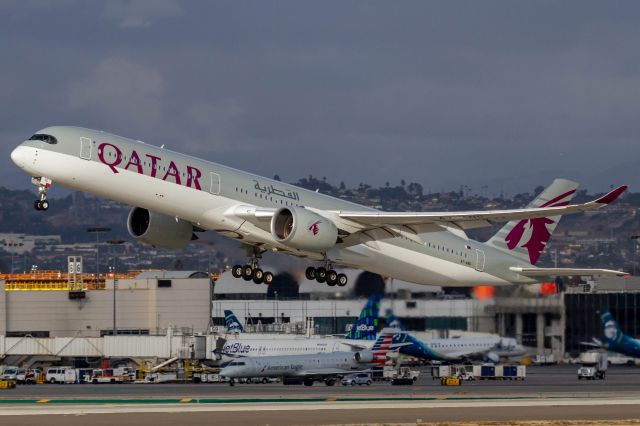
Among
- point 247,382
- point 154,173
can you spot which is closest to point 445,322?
point 247,382

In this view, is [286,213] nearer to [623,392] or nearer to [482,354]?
[623,392]

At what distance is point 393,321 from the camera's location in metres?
71.8

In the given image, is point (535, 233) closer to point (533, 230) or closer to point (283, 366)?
point (533, 230)

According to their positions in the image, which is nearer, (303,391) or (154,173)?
(154,173)

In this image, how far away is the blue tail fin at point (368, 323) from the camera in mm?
68438

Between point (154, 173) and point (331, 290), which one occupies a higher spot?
point (154, 173)

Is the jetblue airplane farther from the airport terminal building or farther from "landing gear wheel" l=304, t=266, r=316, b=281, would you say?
"landing gear wheel" l=304, t=266, r=316, b=281

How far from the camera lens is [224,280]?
105 m

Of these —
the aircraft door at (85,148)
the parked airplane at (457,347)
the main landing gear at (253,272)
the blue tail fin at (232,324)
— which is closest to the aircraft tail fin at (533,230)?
the parked airplane at (457,347)

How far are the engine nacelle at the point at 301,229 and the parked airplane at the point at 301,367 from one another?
829 inches

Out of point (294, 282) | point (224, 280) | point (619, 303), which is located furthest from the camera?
point (224, 280)

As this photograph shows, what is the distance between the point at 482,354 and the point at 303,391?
66.4 ft

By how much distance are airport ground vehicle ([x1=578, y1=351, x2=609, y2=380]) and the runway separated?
1054mm

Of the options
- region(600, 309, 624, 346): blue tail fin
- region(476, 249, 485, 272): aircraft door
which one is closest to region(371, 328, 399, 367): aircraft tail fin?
region(600, 309, 624, 346): blue tail fin
